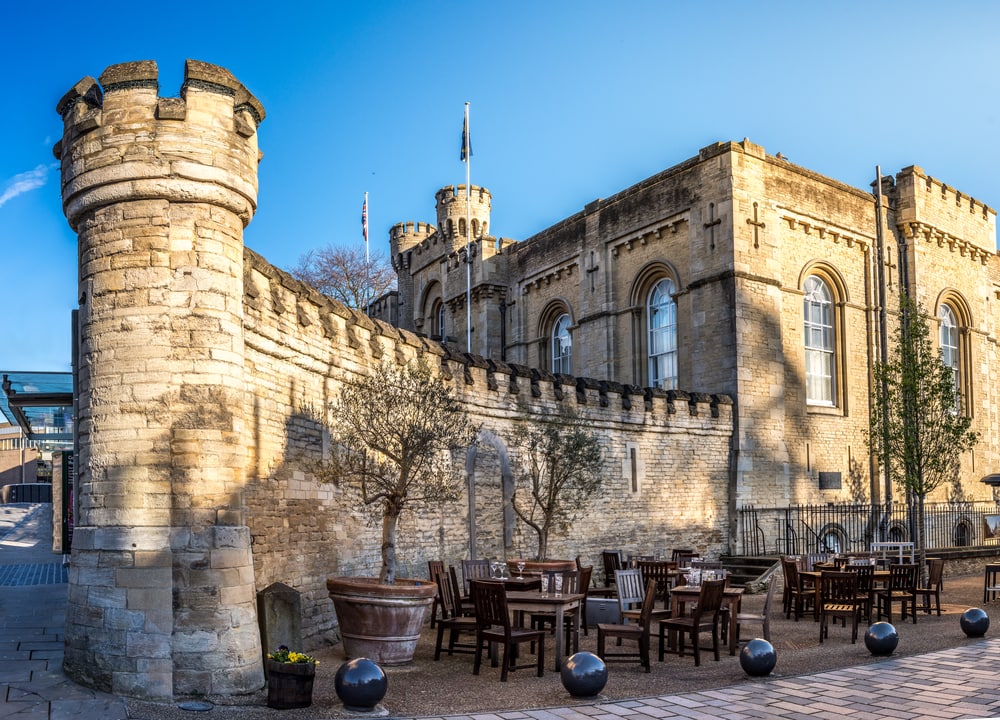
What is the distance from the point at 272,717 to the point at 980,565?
67.2 feet

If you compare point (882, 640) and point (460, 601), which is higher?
point (460, 601)

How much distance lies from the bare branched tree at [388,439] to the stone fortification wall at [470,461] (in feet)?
1.18

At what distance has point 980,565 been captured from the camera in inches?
918

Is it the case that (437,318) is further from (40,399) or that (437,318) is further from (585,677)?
(585,677)

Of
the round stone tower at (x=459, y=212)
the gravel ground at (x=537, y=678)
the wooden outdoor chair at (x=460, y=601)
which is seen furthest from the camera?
the round stone tower at (x=459, y=212)

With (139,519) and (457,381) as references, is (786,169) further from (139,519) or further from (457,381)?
(139,519)

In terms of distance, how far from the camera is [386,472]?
12.0 meters

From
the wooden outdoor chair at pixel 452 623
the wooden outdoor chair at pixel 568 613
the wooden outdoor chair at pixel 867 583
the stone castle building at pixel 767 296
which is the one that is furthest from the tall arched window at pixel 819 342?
the wooden outdoor chair at pixel 452 623

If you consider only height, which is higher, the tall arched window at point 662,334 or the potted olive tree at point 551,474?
the tall arched window at point 662,334

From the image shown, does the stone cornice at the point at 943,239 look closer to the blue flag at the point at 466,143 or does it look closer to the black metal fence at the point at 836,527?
the black metal fence at the point at 836,527

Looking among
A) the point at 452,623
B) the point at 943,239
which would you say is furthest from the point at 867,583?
the point at 943,239

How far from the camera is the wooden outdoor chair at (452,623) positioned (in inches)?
434

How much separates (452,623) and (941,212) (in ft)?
74.7

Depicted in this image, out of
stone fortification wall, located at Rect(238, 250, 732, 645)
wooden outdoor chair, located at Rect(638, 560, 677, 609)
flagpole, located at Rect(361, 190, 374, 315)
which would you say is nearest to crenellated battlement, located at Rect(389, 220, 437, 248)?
flagpole, located at Rect(361, 190, 374, 315)
